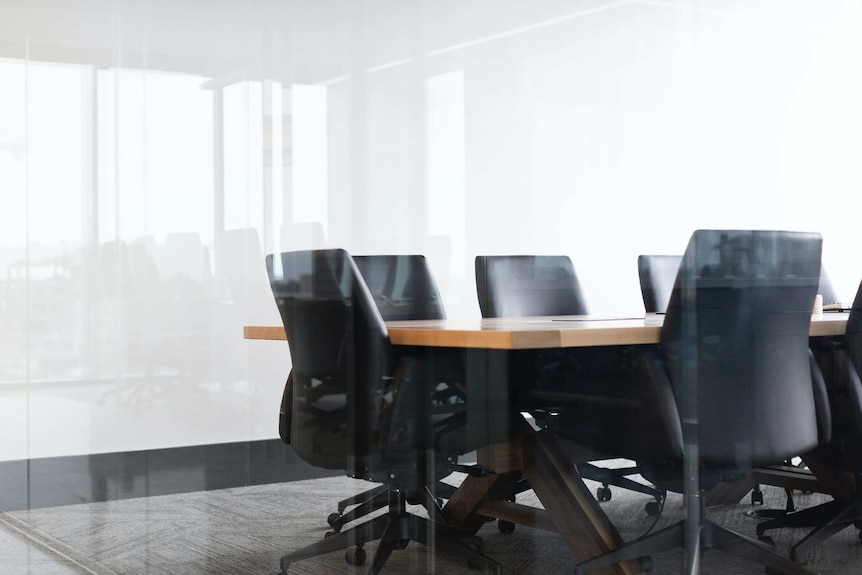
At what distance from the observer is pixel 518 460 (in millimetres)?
2844

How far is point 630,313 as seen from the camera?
3383 millimetres

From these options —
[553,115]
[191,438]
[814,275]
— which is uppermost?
[553,115]

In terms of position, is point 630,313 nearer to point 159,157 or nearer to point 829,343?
point 829,343

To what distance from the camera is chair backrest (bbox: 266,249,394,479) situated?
2.75 m

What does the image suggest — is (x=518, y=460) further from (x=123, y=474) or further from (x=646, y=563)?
(x=123, y=474)

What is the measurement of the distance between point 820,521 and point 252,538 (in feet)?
5.52

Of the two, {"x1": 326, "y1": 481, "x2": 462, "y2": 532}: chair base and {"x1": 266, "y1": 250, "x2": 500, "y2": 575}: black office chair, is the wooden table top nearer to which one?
{"x1": 266, "y1": 250, "x2": 500, "y2": 575}: black office chair

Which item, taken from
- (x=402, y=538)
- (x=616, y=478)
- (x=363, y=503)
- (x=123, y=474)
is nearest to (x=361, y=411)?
Answer: (x=363, y=503)

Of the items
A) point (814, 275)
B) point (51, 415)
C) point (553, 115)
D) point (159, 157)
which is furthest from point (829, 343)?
point (51, 415)

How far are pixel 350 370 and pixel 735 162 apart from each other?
1.34 m

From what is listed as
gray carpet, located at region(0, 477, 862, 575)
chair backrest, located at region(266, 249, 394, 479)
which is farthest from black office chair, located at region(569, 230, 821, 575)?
chair backrest, located at region(266, 249, 394, 479)

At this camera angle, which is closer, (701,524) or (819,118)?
(701,524)

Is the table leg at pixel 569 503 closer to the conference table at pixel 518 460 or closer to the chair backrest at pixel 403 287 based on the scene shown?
the conference table at pixel 518 460

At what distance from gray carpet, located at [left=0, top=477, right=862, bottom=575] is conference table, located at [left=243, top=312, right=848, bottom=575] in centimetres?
5
